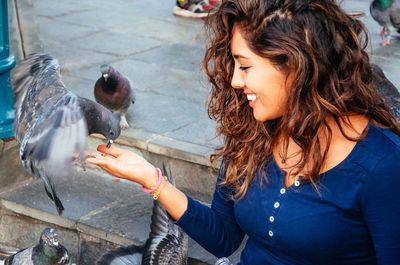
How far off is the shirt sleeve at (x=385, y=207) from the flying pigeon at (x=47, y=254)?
76.1 inches

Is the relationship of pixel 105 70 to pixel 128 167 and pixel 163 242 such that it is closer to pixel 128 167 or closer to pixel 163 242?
pixel 163 242

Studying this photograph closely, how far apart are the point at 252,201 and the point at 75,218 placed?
5.67 feet

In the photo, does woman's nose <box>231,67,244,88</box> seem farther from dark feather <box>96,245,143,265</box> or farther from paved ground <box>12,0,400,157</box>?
paved ground <box>12,0,400,157</box>

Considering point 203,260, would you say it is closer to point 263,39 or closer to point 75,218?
point 75,218

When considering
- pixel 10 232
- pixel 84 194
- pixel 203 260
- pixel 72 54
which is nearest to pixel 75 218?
pixel 84 194

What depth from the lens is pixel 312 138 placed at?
182 cm

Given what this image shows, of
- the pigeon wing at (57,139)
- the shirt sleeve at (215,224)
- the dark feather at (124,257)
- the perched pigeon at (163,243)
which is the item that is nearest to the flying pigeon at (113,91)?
the dark feather at (124,257)

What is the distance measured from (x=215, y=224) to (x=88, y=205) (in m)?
1.54

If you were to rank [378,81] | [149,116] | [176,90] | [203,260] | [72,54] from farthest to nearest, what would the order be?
[72,54] < [176,90] < [149,116] < [378,81] < [203,260]

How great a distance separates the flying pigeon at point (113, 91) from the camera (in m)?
4.05

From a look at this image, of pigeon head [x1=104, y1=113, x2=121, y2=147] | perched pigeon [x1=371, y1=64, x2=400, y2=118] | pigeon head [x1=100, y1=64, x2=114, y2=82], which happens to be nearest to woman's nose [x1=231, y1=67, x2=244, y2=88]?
pigeon head [x1=104, y1=113, x2=121, y2=147]

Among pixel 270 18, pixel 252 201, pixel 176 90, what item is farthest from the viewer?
pixel 176 90

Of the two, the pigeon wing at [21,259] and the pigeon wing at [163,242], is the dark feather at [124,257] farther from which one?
the pigeon wing at [21,259]

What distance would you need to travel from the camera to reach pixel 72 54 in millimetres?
5641
